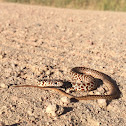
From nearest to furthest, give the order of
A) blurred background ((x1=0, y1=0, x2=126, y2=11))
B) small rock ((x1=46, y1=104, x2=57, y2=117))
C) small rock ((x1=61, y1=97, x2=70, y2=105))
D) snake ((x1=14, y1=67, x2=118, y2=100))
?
small rock ((x1=46, y1=104, x2=57, y2=117)), small rock ((x1=61, y1=97, x2=70, y2=105)), snake ((x1=14, y1=67, x2=118, y2=100)), blurred background ((x1=0, y1=0, x2=126, y2=11))

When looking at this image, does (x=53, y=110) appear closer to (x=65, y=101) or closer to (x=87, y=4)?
(x=65, y=101)

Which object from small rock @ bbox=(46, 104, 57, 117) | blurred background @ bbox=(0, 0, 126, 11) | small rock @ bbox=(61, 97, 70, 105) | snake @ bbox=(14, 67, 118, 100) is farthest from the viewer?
→ blurred background @ bbox=(0, 0, 126, 11)

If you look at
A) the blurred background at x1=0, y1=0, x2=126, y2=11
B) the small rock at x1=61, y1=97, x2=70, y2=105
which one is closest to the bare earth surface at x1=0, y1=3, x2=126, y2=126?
the small rock at x1=61, y1=97, x2=70, y2=105

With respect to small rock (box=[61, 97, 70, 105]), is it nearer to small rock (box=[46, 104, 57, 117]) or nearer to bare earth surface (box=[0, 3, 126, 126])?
bare earth surface (box=[0, 3, 126, 126])

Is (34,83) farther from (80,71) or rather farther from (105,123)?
(105,123)

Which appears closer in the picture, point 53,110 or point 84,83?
point 53,110

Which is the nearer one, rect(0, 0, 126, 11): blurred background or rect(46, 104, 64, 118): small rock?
rect(46, 104, 64, 118): small rock

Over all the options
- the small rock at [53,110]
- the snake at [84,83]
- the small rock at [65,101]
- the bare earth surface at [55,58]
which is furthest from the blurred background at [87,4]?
the small rock at [53,110]

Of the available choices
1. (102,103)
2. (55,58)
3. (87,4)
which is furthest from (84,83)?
(87,4)
